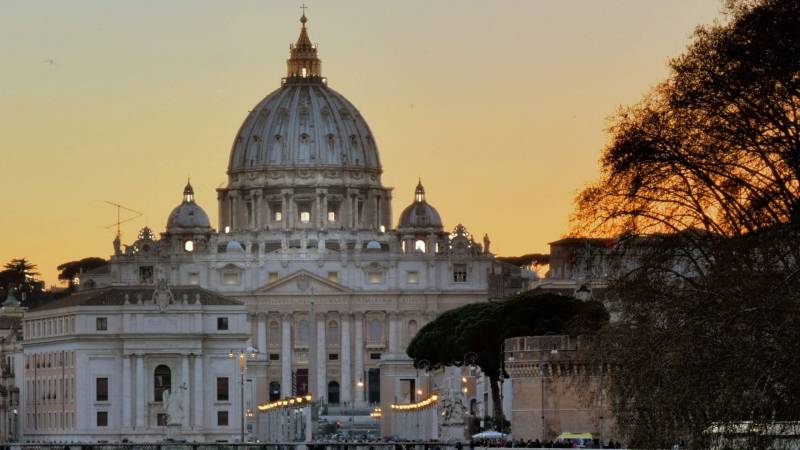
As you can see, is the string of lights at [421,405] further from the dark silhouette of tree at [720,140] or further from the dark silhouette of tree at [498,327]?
the dark silhouette of tree at [720,140]

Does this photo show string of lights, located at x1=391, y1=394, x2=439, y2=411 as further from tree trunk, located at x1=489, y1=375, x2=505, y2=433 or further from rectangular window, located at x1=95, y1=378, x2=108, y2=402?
rectangular window, located at x1=95, y1=378, x2=108, y2=402

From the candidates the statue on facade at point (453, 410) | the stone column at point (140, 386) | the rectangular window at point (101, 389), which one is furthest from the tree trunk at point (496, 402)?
the rectangular window at point (101, 389)

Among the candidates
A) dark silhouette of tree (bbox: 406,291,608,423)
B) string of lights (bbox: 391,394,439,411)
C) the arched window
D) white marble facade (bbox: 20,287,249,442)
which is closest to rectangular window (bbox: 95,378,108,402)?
white marble facade (bbox: 20,287,249,442)

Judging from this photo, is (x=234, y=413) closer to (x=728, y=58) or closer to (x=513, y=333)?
(x=513, y=333)

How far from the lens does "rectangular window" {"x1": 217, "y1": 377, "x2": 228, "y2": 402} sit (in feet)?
566

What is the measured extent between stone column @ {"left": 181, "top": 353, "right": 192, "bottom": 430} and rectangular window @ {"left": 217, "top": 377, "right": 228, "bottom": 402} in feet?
5.38

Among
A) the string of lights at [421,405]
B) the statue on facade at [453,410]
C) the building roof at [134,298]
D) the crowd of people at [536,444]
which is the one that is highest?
the building roof at [134,298]

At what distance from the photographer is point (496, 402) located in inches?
5128

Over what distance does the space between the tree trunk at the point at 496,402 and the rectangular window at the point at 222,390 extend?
35.5 meters

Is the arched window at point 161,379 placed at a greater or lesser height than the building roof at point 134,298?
lesser

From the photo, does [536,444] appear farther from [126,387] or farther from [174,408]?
[126,387]

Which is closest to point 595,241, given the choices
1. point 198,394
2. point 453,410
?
point 453,410

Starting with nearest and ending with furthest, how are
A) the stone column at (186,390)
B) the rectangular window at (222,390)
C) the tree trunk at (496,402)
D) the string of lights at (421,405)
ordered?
the tree trunk at (496,402), the string of lights at (421,405), the stone column at (186,390), the rectangular window at (222,390)

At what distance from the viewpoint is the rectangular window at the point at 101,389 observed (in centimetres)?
17462
